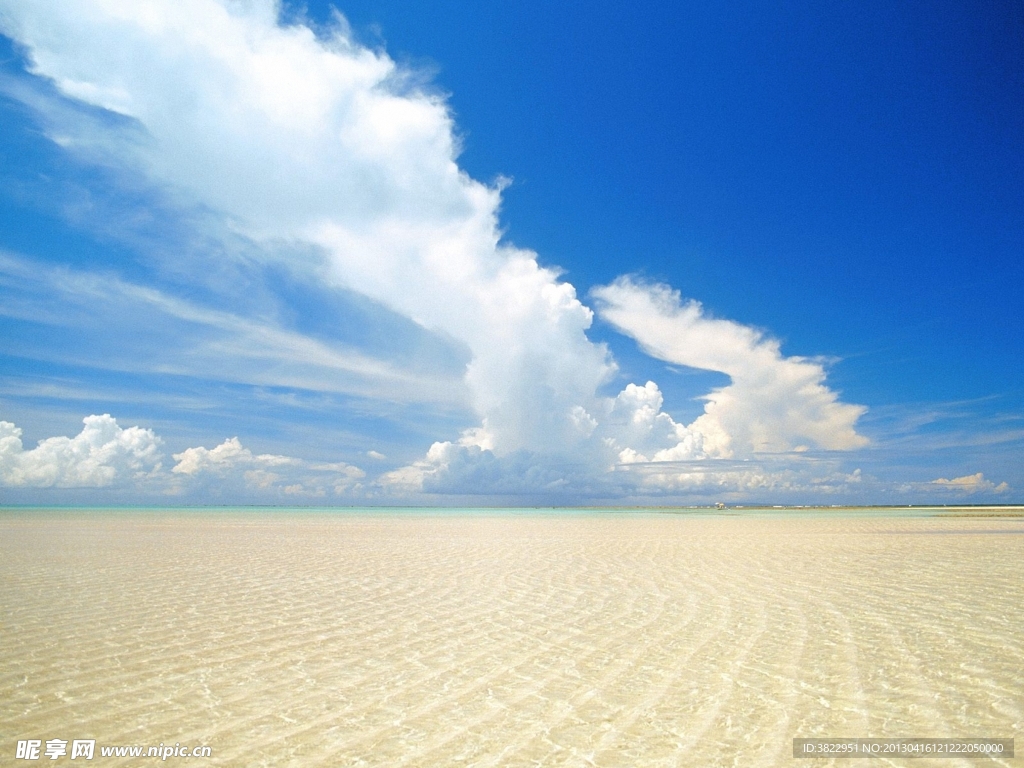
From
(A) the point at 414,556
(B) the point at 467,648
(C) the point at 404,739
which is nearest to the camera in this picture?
(C) the point at 404,739

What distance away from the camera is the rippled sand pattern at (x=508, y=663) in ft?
18.5

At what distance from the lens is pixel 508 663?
7977mm

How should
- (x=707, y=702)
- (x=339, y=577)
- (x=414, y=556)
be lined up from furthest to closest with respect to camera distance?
(x=414, y=556)
(x=339, y=577)
(x=707, y=702)

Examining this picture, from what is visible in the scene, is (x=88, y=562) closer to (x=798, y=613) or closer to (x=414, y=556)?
(x=414, y=556)

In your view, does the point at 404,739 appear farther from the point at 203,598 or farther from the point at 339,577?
the point at 339,577

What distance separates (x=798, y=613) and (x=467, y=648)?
6.49 meters

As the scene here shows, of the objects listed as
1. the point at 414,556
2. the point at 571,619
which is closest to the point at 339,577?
the point at 414,556

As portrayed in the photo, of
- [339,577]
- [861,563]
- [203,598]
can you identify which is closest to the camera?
[203,598]

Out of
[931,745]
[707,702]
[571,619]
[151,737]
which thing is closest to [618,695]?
[707,702]

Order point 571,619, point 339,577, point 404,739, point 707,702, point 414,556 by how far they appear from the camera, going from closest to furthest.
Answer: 1. point 404,739
2. point 707,702
3. point 571,619
4. point 339,577
5. point 414,556

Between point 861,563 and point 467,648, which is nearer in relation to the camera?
point 467,648

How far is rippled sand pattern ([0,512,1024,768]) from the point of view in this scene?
5.62 meters

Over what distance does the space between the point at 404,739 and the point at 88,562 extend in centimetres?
1880

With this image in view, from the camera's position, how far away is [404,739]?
556 cm
